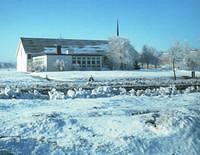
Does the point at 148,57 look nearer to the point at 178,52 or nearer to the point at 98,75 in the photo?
the point at 178,52

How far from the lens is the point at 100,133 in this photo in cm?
1095

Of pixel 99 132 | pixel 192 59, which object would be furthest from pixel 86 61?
pixel 99 132

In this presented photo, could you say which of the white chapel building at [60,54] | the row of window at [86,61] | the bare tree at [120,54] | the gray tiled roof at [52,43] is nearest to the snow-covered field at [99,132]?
the white chapel building at [60,54]

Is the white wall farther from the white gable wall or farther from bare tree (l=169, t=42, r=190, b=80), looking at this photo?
bare tree (l=169, t=42, r=190, b=80)

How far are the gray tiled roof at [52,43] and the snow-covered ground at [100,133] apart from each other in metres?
69.8

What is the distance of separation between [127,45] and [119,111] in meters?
67.8

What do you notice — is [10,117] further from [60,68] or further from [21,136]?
[60,68]

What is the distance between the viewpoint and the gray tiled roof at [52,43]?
82812mm

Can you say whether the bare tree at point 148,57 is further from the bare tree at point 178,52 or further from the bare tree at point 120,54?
the bare tree at point 178,52

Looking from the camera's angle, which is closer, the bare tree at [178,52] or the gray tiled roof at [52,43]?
the bare tree at [178,52]

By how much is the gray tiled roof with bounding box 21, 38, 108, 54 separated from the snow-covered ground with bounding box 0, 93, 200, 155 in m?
69.8

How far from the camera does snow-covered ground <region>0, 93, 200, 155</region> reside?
981 cm

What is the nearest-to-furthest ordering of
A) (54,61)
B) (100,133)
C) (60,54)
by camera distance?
(100,133) → (54,61) → (60,54)

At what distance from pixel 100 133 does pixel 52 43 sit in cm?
7783
